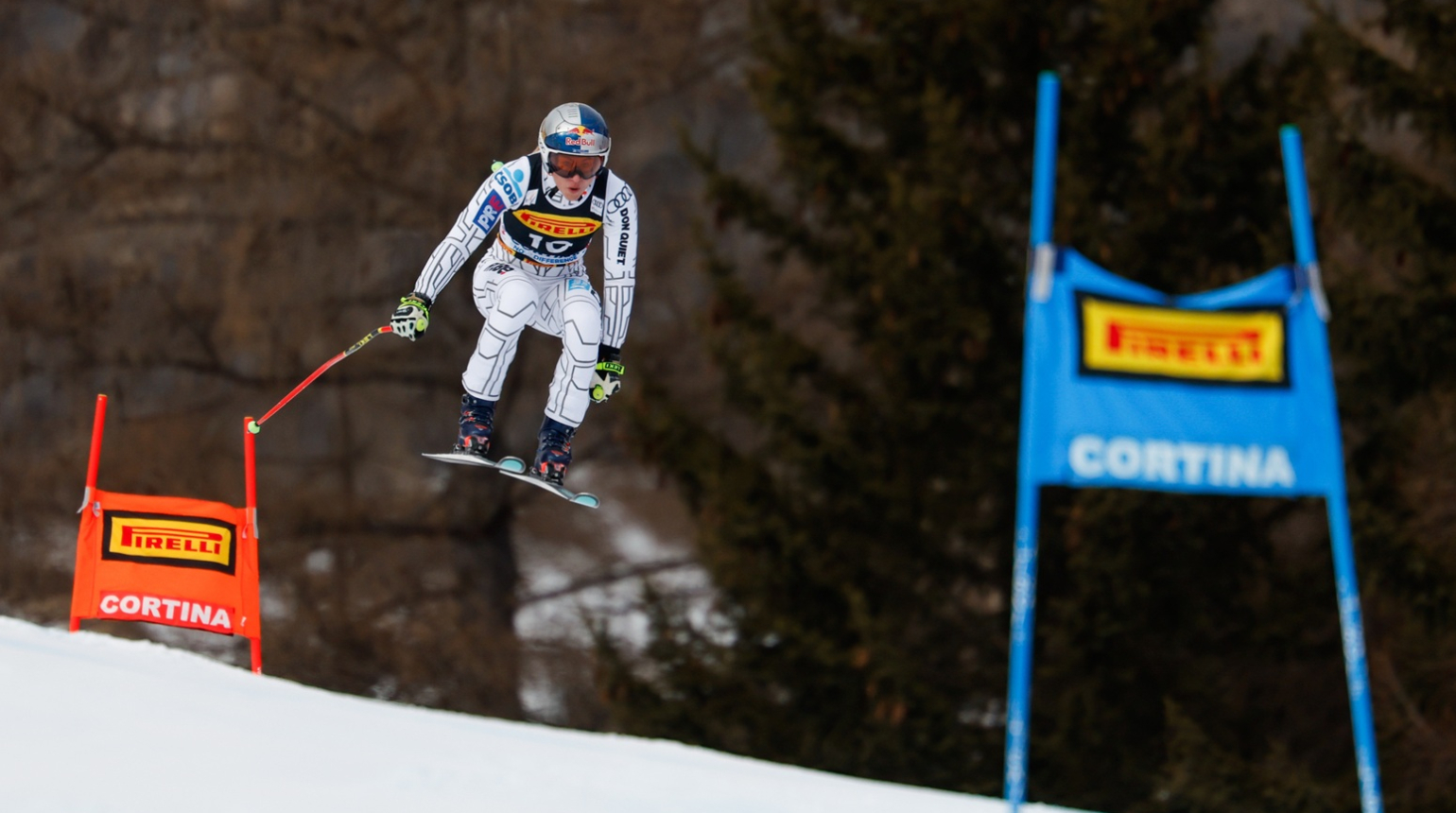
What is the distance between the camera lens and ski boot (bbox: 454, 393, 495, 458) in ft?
19.1

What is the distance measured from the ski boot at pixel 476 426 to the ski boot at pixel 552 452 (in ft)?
0.71

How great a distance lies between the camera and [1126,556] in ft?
36.1

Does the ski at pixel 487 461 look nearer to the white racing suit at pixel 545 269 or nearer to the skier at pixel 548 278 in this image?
Result: the skier at pixel 548 278

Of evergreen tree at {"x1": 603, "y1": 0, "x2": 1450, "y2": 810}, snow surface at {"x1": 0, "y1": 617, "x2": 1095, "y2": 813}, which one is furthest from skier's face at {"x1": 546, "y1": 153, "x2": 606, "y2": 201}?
evergreen tree at {"x1": 603, "y1": 0, "x2": 1450, "y2": 810}

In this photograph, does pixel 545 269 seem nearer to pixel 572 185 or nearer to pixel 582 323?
pixel 582 323

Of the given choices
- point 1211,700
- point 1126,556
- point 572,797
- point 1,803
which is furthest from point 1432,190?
point 1,803

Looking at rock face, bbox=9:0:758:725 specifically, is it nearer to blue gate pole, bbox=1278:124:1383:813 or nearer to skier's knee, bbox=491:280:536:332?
skier's knee, bbox=491:280:536:332

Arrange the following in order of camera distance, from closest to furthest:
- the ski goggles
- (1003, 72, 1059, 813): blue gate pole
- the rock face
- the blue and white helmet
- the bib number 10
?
1. (1003, 72, 1059, 813): blue gate pole
2. the blue and white helmet
3. the ski goggles
4. the bib number 10
5. the rock face

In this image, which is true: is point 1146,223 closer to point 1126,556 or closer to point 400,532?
point 1126,556

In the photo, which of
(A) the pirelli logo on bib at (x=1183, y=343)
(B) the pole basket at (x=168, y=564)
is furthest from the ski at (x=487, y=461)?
(B) the pole basket at (x=168, y=564)

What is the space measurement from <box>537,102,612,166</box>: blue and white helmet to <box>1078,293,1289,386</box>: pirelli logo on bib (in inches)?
65.1

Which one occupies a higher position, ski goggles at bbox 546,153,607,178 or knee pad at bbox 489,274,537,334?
ski goggles at bbox 546,153,607,178

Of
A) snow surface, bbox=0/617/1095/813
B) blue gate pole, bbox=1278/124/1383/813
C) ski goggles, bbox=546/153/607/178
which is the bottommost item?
snow surface, bbox=0/617/1095/813

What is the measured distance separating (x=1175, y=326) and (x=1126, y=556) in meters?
6.01
